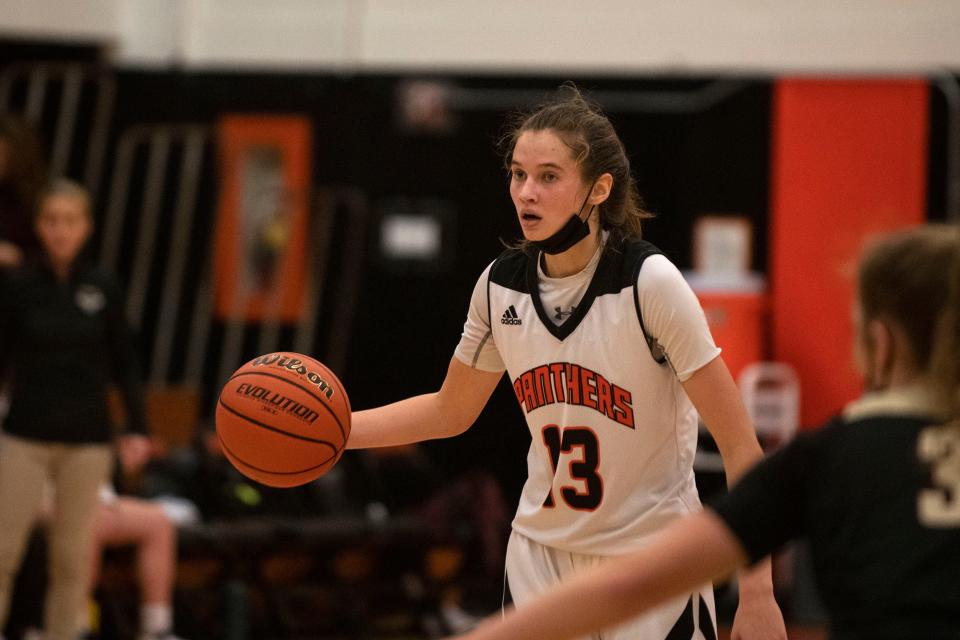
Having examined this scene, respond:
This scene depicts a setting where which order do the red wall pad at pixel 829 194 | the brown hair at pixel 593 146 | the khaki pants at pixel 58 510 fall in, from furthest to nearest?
1. the red wall pad at pixel 829 194
2. the khaki pants at pixel 58 510
3. the brown hair at pixel 593 146

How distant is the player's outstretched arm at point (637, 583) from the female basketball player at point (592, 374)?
3.84 ft

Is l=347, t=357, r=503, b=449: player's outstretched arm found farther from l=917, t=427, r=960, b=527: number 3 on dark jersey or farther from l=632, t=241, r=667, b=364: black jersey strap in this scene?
l=917, t=427, r=960, b=527: number 3 on dark jersey

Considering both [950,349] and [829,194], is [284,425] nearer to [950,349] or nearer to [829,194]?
[950,349]

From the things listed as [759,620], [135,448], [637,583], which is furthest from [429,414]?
[135,448]

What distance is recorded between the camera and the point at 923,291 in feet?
6.10

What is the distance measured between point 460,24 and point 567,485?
687 centimetres

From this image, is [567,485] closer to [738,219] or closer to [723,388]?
[723,388]

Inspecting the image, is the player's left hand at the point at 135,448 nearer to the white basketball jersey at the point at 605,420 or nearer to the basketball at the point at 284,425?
the basketball at the point at 284,425

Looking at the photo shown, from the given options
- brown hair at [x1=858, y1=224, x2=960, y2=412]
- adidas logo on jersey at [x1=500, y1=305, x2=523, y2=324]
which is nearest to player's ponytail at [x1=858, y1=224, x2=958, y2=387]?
brown hair at [x1=858, y1=224, x2=960, y2=412]

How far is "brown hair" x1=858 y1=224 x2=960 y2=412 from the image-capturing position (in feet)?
→ 6.02

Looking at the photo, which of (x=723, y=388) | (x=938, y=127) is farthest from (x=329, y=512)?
(x=723, y=388)

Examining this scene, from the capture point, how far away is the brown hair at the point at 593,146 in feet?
10.8

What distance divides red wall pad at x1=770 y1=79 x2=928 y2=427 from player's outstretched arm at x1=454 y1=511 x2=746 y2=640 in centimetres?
695

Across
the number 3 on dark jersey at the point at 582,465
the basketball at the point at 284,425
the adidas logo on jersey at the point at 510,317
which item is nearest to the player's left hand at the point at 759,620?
the number 3 on dark jersey at the point at 582,465
